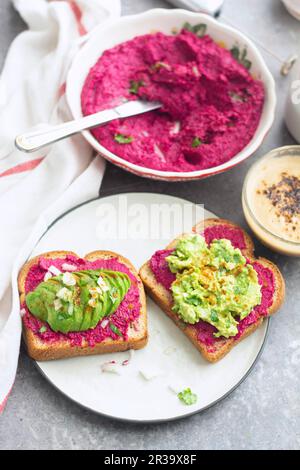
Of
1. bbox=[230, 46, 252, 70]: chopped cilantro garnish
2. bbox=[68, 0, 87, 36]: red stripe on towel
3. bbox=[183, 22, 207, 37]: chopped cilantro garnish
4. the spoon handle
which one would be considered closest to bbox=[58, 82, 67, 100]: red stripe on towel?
the spoon handle

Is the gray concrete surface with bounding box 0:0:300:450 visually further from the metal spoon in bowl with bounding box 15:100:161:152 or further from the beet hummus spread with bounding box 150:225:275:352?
the metal spoon in bowl with bounding box 15:100:161:152

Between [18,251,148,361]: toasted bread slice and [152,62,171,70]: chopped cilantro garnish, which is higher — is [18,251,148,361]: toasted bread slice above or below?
below

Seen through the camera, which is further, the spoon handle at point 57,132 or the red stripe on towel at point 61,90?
the red stripe on towel at point 61,90

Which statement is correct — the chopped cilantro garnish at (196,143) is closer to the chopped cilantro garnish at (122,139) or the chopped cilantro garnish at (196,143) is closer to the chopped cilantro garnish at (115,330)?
the chopped cilantro garnish at (122,139)

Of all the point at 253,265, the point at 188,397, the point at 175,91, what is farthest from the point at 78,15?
the point at 188,397

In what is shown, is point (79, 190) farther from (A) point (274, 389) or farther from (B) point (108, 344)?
(A) point (274, 389)

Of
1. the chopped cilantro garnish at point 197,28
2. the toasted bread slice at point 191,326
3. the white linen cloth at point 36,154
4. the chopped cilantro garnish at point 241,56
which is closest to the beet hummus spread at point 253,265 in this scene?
the toasted bread slice at point 191,326
